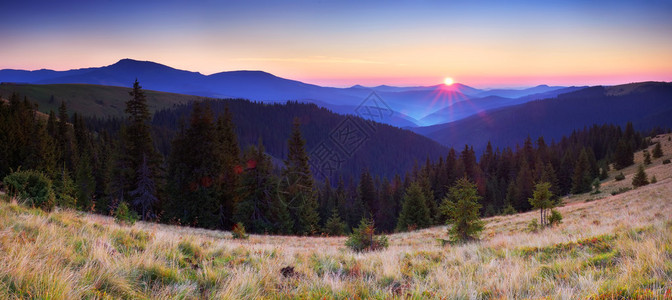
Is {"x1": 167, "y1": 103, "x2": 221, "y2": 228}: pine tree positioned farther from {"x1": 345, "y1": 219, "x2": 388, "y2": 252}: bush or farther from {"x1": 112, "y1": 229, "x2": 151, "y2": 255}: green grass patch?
{"x1": 112, "y1": 229, "x2": 151, "y2": 255}: green grass patch

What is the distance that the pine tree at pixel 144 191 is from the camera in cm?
2600

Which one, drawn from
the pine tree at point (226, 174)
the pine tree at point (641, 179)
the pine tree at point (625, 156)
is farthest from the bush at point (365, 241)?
the pine tree at point (625, 156)

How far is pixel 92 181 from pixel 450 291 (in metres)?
48.5

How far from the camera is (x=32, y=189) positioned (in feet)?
31.1

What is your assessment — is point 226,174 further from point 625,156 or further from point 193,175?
point 625,156

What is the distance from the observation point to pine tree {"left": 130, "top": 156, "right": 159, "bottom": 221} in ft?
85.3

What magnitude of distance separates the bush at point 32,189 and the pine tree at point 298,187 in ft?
72.6

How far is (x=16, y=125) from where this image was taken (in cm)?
3084

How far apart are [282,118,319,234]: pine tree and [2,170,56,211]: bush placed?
2214cm

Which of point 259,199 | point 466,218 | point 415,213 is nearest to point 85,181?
point 259,199

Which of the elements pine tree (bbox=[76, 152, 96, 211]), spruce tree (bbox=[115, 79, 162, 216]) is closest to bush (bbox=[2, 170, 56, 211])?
spruce tree (bbox=[115, 79, 162, 216])

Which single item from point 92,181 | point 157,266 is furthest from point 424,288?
point 92,181

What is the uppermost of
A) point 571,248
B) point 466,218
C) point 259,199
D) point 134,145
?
point 571,248

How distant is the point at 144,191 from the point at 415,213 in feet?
97.3
